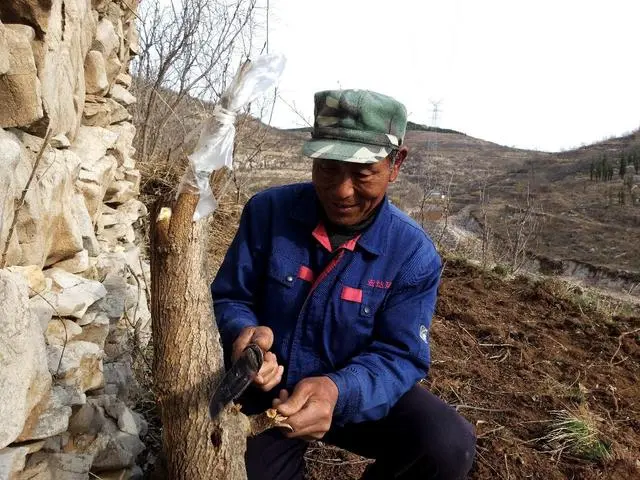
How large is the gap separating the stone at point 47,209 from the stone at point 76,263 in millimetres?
24

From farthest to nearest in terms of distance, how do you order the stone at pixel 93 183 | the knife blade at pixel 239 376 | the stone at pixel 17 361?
the stone at pixel 93 183, the stone at pixel 17 361, the knife blade at pixel 239 376

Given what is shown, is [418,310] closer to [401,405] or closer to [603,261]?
[401,405]

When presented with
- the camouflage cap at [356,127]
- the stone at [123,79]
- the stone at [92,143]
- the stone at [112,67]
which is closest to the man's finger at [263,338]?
the camouflage cap at [356,127]

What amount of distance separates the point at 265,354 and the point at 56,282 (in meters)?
1.14

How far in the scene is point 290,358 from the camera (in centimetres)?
191

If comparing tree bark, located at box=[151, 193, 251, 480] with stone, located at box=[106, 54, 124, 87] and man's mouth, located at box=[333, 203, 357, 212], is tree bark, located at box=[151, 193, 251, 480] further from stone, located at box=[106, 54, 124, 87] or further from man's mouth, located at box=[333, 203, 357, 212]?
stone, located at box=[106, 54, 124, 87]

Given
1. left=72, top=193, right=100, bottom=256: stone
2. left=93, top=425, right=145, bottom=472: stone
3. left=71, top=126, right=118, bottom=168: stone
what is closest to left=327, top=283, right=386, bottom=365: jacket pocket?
left=93, top=425, right=145, bottom=472: stone

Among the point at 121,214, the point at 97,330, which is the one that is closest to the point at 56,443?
the point at 97,330

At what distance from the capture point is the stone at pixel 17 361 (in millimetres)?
1517

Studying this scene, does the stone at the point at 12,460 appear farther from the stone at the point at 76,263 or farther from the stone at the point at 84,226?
the stone at the point at 84,226

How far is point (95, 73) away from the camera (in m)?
3.37

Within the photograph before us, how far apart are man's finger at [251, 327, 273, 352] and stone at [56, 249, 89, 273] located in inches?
48.0

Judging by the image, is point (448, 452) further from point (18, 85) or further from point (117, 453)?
point (18, 85)

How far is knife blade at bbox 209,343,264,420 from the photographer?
1.39 m
